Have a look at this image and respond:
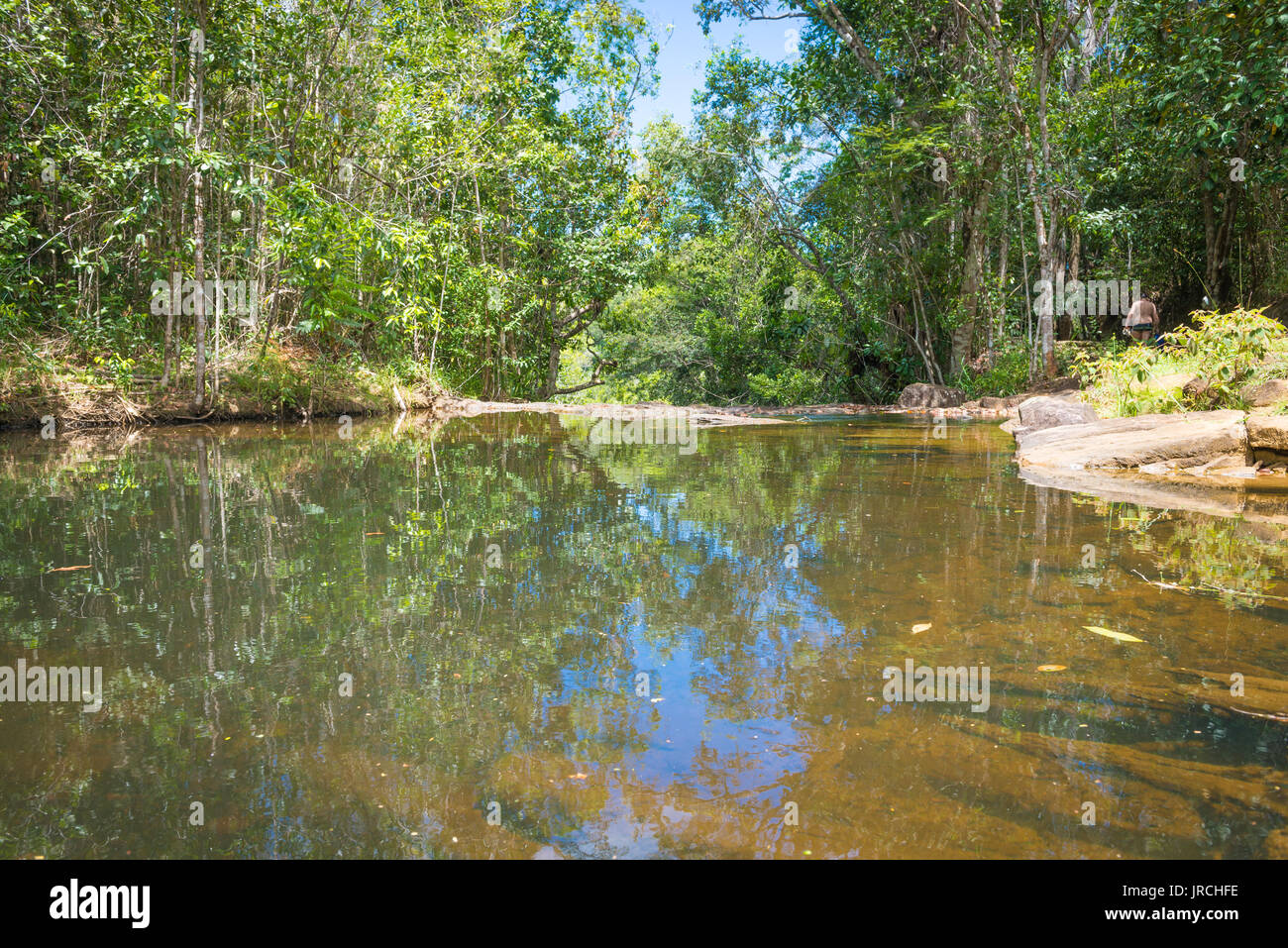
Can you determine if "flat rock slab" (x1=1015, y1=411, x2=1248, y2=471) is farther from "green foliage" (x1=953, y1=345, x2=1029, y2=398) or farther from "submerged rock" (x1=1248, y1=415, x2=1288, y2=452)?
"green foliage" (x1=953, y1=345, x2=1029, y2=398)

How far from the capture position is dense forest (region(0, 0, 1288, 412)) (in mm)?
10773

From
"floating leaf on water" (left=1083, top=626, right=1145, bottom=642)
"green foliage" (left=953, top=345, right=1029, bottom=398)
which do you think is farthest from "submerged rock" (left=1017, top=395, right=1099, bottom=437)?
"green foliage" (left=953, top=345, right=1029, bottom=398)

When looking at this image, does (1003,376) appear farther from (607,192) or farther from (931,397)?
(607,192)

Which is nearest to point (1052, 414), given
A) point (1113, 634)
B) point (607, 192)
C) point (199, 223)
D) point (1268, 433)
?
point (1268, 433)

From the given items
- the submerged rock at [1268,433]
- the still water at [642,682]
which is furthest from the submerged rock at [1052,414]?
the still water at [642,682]

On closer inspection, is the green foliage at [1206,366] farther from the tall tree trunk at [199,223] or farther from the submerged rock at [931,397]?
the tall tree trunk at [199,223]

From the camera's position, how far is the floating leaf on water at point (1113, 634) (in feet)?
9.34

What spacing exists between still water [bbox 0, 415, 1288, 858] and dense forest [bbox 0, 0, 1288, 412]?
24.1ft

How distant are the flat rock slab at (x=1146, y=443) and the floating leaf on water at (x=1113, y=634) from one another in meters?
4.41

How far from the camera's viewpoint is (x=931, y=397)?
1692 centimetres

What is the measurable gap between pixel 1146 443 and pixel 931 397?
408 inches
